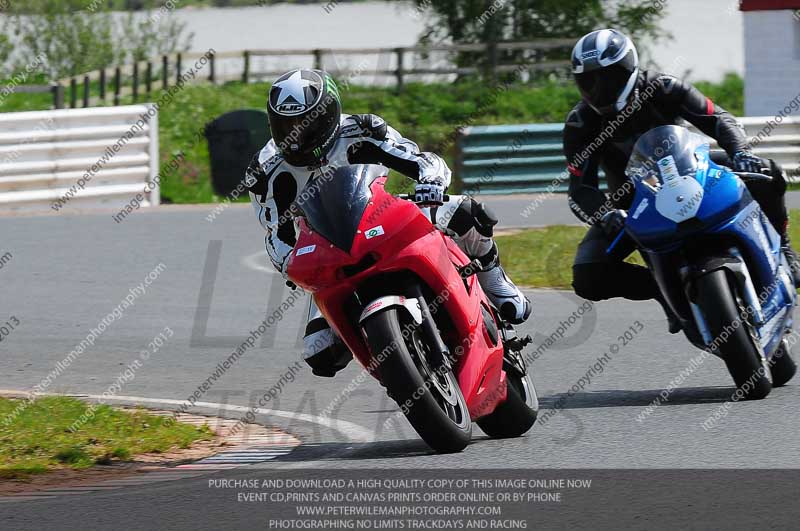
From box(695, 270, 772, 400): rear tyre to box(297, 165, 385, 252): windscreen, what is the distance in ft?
5.76

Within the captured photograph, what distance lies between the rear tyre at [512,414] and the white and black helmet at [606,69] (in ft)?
5.90

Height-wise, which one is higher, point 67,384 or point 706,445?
point 706,445

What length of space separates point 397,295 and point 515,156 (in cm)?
1418

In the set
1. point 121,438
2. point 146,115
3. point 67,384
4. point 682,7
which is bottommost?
point 682,7

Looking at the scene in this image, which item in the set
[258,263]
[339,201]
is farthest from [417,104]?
[339,201]

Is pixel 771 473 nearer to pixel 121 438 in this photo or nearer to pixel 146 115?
pixel 121 438

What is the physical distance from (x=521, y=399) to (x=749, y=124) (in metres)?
14.1

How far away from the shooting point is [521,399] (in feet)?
22.9

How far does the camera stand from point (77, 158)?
1884 centimetres

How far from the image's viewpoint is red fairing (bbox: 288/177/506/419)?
20.6 ft

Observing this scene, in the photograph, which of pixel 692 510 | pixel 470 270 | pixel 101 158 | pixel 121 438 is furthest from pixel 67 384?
pixel 101 158

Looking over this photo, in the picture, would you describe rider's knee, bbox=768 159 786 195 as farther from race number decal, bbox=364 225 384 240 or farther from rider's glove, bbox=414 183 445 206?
race number decal, bbox=364 225 384 240

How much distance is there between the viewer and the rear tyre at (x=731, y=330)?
713cm

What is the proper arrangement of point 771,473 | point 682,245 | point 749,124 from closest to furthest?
point 771,473
point 682,245
point 749,124
